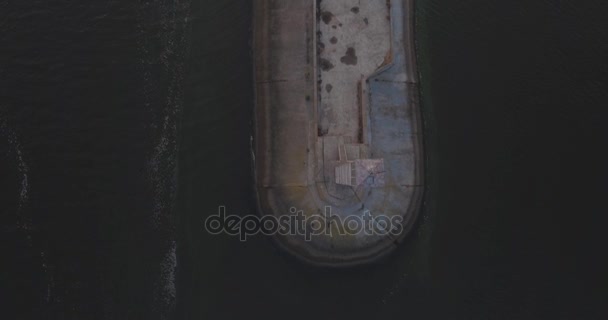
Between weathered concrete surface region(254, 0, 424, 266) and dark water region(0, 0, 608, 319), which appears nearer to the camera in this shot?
dark water region(0, 0, 608, 319)

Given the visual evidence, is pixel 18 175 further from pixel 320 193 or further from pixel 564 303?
pixel 564 303

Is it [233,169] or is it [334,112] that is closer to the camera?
[233,169]

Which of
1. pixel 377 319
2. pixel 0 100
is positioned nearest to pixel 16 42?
pixel 0 100

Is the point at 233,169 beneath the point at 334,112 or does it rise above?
beneath

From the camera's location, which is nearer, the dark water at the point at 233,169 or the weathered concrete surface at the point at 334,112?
the dark water at the point at 233,169
